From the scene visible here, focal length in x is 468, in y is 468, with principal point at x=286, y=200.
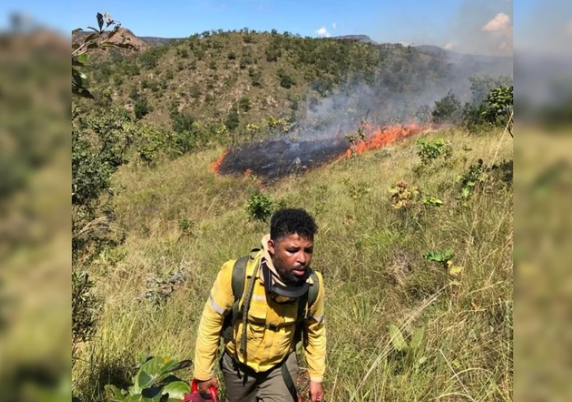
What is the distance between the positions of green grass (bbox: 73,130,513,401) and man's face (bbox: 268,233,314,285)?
2.63ft

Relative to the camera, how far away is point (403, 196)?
223 inches

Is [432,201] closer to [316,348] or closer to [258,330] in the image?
[316,348]

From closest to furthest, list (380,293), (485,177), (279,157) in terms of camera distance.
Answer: (380,293)
(485,177)
(279,157)

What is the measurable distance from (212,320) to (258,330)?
0.82 feet

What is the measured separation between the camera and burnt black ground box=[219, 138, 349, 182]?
1874cm

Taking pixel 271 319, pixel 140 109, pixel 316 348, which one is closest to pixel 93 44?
pixel 271 319

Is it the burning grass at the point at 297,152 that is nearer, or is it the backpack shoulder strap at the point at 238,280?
the backpack shoulder strap at the point at 238,280

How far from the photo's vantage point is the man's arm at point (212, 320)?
7.81 ft

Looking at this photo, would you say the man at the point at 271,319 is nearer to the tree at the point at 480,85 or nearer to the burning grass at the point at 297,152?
the burning grass at the point at 297,152

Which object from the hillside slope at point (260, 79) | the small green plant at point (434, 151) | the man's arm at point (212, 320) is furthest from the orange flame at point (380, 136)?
the man's arm at point (212, 320)

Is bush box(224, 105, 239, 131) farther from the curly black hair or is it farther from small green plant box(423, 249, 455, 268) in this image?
the curly black hair

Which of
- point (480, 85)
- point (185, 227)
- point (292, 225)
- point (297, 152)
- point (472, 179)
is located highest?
point (480, 85)

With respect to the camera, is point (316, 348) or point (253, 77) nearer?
point (316, 348)

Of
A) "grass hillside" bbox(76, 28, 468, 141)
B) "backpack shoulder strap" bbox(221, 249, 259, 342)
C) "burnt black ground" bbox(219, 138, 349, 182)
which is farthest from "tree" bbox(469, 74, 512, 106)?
"backpack shoulder strap" bbox(221, 249, 259, 342)
